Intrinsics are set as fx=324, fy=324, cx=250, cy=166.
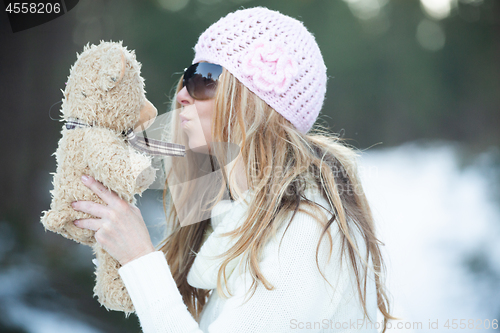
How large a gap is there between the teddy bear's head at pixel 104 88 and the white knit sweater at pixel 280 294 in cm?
33

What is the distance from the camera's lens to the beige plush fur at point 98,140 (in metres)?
0.70

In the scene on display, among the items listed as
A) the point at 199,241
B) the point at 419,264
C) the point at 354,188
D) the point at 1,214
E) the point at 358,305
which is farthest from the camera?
the point at 419,264

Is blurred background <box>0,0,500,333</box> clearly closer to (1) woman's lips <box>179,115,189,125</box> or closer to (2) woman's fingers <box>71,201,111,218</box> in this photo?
(1) woman's lips <box>179,115,189,125</box>

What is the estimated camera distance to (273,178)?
33.2 inches

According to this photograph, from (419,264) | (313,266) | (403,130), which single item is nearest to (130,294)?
(313,266)

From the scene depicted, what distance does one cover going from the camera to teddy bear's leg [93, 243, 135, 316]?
0.77m

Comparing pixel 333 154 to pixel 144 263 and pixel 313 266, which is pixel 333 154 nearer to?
pixel 313 266

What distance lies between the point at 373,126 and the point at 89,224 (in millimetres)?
2166

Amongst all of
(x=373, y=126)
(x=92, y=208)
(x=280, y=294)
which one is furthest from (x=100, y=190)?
(x=373, y=126)

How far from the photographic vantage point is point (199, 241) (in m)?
1.15

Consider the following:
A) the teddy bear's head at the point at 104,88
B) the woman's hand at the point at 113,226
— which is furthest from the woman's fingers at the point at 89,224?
the teddy bear's head at the point at 104,88

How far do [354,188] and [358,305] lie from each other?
0.99 ft

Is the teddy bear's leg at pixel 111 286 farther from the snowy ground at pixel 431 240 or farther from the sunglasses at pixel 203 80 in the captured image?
the snowy ground at pixel 431 240

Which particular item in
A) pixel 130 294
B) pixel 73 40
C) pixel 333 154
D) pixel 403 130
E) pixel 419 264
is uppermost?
pixel 73 40
